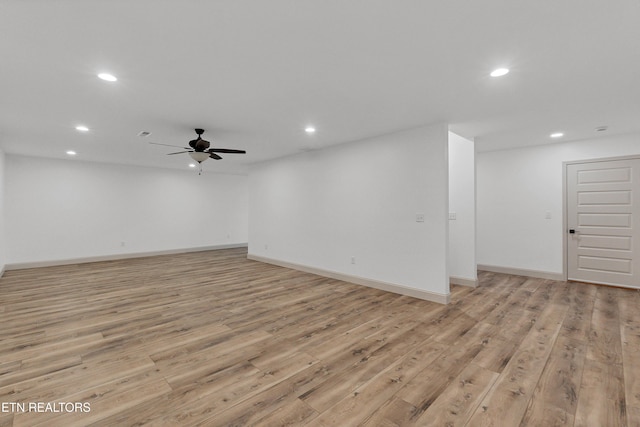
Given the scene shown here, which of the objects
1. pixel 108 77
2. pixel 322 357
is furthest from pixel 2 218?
pixel 322 357

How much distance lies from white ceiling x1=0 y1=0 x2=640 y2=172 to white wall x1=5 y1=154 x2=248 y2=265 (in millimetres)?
3107

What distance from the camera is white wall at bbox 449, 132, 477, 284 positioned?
507cm

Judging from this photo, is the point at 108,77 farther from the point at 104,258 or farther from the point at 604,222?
the point at 604,222

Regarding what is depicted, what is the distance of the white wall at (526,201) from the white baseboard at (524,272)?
5 cm

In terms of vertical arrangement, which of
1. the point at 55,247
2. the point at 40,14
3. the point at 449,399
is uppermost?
the point at 40,14

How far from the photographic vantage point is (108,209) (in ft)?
25.6

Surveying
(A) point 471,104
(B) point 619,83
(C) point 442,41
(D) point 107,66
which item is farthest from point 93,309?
(B) point 619,83

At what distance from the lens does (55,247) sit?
7047mm

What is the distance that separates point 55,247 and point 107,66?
6.84 m

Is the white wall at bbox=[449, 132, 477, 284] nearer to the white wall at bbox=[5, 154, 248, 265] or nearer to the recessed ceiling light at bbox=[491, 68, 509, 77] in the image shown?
the recessed ceiling light at bbox=[491, 68, 509, 77]

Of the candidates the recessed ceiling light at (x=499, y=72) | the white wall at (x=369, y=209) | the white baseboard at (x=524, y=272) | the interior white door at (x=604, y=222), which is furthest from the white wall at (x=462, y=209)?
the recessed ceiling light at (x=499, y=72)

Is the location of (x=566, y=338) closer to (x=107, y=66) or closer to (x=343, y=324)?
(x=343, y=324)

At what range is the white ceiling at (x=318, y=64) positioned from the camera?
184 cm

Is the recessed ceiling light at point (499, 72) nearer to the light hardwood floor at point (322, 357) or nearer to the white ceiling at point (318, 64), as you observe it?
A: the white ceiling at point (318, 64)
